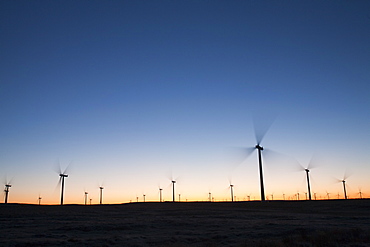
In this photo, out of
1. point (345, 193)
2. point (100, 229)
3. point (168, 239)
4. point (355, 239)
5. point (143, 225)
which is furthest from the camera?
point (345, 193)

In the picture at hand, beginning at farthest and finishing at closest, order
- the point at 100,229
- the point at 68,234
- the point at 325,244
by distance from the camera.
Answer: the point at 100,229 < the point at 68,234 < the point at 325,244

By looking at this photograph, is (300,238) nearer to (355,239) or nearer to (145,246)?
(355,239)

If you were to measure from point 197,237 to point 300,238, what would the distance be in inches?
371

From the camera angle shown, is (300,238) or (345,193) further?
(345,193)

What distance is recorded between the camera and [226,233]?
115ft

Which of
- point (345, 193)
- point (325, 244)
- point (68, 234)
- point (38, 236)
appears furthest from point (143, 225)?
point (345, 193)

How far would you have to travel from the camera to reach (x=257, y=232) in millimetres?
35500

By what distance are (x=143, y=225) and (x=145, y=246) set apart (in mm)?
15373

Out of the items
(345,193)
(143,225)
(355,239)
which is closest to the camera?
(355,239)

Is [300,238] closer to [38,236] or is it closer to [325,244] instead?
[325,244]

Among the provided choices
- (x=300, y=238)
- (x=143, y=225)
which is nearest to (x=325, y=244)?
(x=300, y=238)

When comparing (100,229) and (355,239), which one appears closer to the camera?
(355,239)

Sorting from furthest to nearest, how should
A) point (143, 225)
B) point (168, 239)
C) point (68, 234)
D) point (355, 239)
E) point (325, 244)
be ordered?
1. point (143, 225)
2. point (68, 234)
3. point (168, 239)
4. point (355, 239)
5. point (325, 244)

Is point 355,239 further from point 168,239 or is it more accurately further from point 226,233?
point 168,239
